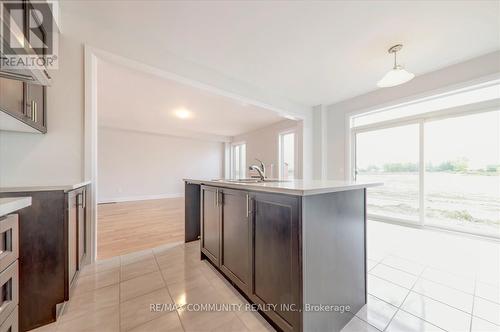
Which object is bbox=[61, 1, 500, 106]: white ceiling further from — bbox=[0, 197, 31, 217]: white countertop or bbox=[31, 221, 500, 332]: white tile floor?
bbox=[31, 221, 500, 332]: white tile floor

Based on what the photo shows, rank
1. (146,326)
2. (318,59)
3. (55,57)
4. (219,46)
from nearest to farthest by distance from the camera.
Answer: (146,326) < (55,57) < (219,46) < (318,59)

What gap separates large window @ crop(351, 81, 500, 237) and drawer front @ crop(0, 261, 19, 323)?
4.73 metres

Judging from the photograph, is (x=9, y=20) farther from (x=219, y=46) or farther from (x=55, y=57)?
(x=219, y=46)

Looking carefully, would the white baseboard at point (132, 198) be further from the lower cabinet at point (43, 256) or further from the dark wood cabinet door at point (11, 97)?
the lower cabinet at point (43, 256)

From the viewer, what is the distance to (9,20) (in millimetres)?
677

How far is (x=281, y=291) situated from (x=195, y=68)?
2898 millimetres

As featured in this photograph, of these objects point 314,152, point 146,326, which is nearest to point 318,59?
point 314,152

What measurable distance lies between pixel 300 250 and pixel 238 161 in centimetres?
710

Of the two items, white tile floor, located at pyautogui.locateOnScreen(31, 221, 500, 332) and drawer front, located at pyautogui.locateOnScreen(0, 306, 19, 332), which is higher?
drawer front, located at pyautogui.locateOnScreen(0, 306, 19, 332)

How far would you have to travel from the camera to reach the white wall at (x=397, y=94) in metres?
2.56

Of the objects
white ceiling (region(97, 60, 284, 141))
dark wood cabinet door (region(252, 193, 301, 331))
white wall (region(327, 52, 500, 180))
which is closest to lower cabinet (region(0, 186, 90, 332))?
dark wood cabinet door (region(252, 193, 301, 331))

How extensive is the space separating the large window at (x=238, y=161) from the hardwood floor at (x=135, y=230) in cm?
377

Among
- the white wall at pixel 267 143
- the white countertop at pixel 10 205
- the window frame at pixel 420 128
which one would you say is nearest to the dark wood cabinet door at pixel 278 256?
the white countertop at pixel 10 205

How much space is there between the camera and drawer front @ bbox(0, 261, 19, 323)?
31.0 inches
